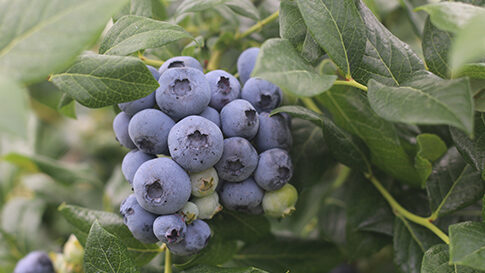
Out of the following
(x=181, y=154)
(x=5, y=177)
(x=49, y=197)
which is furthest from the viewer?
(x=5, y=177)

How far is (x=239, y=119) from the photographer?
2.66 feet

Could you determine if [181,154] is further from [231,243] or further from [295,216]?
[295,216]

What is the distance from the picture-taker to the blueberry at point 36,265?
→ 123 centimetres

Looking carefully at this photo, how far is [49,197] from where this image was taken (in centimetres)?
162

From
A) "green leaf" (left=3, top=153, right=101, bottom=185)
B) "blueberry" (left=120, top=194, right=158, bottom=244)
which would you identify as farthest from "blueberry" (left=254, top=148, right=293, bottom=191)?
"green leaf" (left=3, top=153, right=101, bottom=185)

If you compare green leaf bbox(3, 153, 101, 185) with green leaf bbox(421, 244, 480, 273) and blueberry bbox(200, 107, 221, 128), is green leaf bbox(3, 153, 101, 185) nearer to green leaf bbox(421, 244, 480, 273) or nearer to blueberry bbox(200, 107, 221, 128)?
blueberry bbox(200, 107, 221, 128)

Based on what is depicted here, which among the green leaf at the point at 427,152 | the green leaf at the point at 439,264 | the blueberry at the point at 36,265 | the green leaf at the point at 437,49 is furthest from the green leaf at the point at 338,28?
the blueberry at the point at 36,265

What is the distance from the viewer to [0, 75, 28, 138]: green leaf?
46 centimetres

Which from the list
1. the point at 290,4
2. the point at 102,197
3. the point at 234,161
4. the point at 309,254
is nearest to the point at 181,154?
the point at 234,161

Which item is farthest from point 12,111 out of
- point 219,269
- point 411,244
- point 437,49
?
point 411,244

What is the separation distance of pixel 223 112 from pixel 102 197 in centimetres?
96

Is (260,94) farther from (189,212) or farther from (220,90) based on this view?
(189,212)

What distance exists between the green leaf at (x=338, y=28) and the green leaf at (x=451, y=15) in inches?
7.0

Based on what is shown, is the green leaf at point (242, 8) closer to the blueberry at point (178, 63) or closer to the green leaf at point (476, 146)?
the blueberry at point (178, 63)
